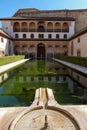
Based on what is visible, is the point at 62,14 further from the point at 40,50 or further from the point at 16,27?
the point at 16,27

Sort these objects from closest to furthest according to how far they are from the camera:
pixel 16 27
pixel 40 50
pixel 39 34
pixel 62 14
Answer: pixel 39 34 → pixel 40 50 → pixel 16 27 → pixel 62 14

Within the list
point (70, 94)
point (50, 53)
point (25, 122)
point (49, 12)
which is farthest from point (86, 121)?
point (49, 12)

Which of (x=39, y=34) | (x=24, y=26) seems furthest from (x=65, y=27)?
(x=24, y=26)

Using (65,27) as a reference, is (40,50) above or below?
below

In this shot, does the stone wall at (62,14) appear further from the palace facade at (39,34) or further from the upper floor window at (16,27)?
the upper floor window at (16,27)

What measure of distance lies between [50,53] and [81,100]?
37.4m

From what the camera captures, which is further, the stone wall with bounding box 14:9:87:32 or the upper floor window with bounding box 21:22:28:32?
the stone wall with bounding box 14:9:87:32

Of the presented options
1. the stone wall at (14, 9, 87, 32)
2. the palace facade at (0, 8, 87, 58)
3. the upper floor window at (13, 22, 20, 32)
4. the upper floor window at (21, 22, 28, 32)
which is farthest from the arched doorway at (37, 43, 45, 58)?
the stone wall at (14, 9, 87, 32)

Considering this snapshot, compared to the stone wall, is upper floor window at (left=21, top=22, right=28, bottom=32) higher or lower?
lower

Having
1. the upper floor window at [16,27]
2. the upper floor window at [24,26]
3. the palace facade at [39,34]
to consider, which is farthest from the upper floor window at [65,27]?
the upper floor window at [16,27]

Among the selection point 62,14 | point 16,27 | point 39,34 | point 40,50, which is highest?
point 62,14

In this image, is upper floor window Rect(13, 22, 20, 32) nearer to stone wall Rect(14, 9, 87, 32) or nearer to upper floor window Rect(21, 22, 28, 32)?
upper floor window Rect(21, 22, 28, 32)

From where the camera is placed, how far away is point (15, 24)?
153 ft

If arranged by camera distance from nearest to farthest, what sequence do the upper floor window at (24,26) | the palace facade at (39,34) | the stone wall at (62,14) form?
the palace facade at (39,34), the upper floor window at (24,26), the stone wall at (62,14)
